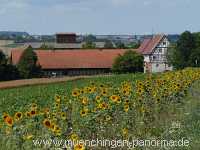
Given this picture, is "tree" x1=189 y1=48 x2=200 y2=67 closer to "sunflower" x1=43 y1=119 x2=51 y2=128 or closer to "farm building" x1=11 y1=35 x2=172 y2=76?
"farm building" x1=11 y1=35 x2=172 y2=76

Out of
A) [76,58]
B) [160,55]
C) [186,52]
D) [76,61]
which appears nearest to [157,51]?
[160,55]

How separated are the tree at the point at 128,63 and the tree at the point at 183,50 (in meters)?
4.80

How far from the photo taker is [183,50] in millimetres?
80500

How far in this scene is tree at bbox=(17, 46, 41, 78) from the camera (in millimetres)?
69375

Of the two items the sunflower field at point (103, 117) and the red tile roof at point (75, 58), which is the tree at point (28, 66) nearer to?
the red tile roof at point (75, 58)

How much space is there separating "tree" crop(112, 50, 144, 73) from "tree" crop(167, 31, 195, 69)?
4.80 metres

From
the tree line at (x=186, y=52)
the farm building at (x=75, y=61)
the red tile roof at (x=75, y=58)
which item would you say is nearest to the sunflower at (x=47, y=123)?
the tree line at (x=186, y=52)

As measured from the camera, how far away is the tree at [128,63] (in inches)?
3110

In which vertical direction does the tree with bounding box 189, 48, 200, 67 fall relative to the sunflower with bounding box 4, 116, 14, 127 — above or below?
below

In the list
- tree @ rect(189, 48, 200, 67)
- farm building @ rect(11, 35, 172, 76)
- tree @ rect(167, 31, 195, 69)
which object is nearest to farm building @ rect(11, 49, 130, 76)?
farm building @ rect(11, 35, 172, 76)

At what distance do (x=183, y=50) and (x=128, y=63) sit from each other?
25.6 ft

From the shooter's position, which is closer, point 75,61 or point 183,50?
point 183,50

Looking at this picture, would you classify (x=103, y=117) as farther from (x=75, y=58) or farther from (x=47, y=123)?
(x=75, y=58)

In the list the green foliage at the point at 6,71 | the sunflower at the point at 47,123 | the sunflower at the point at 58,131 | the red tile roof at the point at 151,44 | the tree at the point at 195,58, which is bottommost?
the green foliage at the point at 6,71
